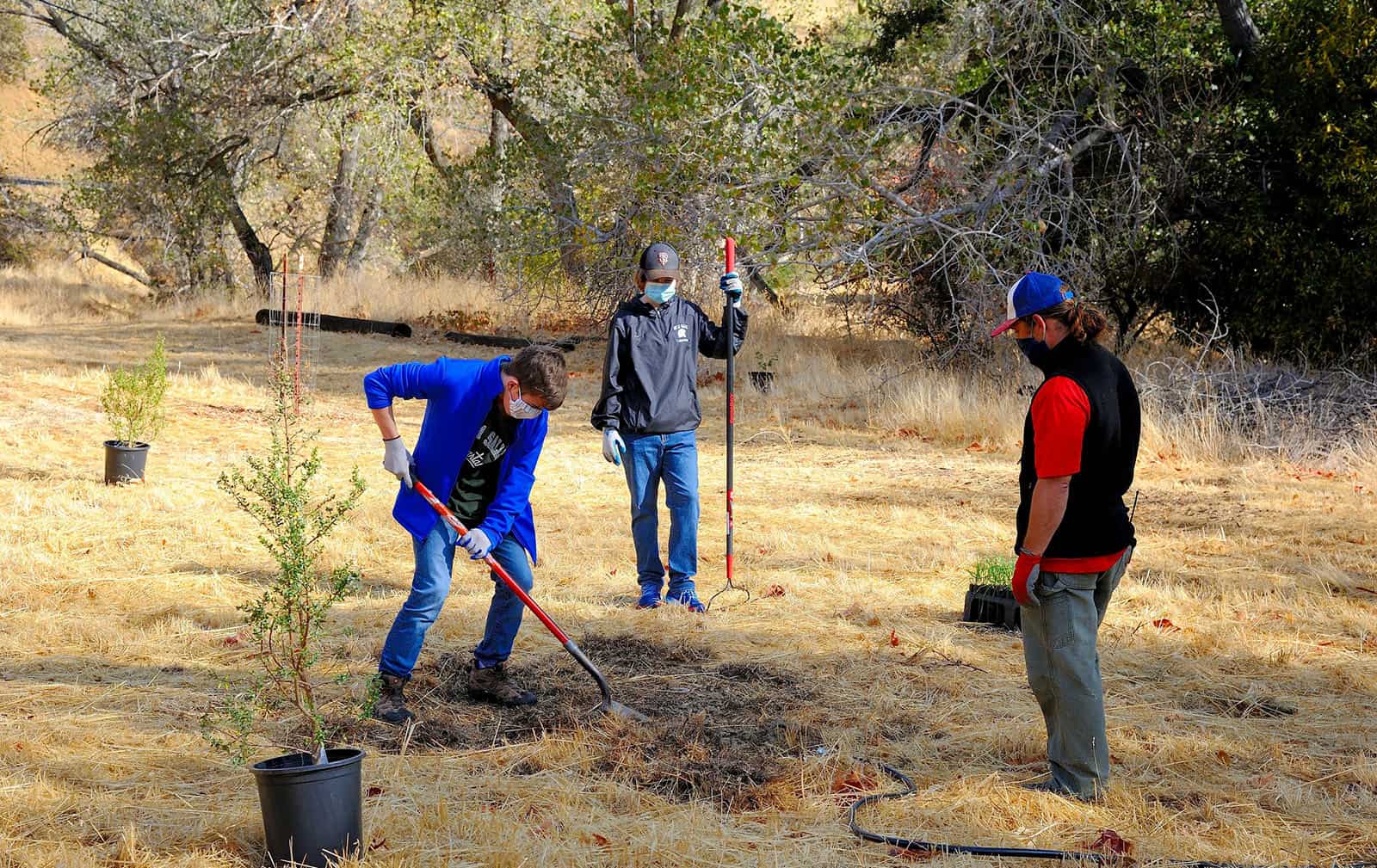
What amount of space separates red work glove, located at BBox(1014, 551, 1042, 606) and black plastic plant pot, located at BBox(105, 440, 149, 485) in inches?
295

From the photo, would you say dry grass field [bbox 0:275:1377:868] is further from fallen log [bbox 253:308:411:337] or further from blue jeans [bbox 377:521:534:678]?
fallen log [bbox 253:308:411:337]

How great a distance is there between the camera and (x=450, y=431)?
486 cm

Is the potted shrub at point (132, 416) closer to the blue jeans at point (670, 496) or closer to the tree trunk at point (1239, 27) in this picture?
the blue jeans at point (670, 496)

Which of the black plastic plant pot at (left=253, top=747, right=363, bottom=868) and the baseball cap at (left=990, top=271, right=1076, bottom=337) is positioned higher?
the baseball cap at (left=990, top=271, right=1076, bottom=337)

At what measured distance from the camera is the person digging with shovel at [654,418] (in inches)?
268

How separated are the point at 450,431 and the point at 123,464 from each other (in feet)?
18.9

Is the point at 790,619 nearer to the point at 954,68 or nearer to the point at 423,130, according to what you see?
the point at 954,68

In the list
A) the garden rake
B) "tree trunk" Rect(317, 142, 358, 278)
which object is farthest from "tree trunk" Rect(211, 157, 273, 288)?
the garden rake

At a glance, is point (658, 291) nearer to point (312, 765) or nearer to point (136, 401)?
point (312, 765)

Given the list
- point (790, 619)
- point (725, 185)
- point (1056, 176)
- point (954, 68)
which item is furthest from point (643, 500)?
point (954, 68)

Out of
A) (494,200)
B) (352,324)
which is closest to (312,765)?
(494,200)

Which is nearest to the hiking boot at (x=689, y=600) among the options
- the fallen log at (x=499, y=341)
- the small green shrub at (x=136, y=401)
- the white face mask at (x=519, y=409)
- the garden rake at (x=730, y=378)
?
the garden rake at (x=730, y=378)

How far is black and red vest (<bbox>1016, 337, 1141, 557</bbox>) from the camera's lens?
4.07 metres

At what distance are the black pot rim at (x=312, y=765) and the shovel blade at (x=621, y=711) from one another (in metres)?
1.49
